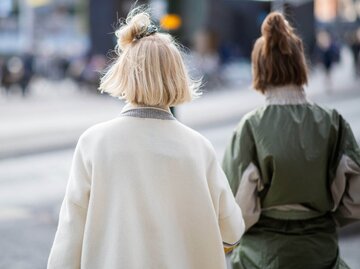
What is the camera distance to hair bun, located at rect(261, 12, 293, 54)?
13.1ft

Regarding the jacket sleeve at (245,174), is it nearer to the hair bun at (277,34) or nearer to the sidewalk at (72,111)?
the hair bun at (277,34)

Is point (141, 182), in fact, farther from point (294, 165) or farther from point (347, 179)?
point (347, 179)

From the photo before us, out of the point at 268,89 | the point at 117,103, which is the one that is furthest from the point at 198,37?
the point at 268,89

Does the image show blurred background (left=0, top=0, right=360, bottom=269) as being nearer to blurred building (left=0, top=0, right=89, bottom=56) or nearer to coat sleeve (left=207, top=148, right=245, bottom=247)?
blurred building (left=0, top=0, right=89, bottom=56)

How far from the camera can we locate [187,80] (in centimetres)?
299

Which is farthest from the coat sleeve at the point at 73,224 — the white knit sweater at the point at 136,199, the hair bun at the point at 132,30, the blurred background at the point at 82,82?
the blurred background at the point at 82,82

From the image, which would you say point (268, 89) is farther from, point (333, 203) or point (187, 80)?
point (187, 80)

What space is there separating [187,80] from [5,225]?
612 centimetres

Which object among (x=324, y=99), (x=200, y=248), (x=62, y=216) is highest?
(x=62, y=216)

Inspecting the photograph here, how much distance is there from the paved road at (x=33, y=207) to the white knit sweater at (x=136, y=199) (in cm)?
386

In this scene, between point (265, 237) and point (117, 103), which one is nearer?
point (265, 237)

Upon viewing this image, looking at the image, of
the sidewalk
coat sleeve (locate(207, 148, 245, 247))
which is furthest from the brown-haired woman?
the sidewalk

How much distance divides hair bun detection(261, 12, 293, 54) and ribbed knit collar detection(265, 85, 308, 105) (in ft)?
0.62

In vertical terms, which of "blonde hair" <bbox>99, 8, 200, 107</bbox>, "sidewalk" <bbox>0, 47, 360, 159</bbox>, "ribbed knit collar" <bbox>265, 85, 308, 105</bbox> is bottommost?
"sidewalk" <bbox>0, 47, 360, 159</bbox>
